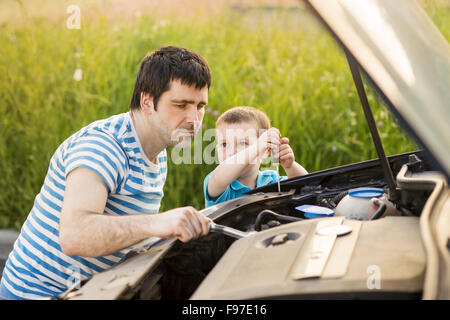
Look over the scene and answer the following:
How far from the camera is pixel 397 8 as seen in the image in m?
1.13

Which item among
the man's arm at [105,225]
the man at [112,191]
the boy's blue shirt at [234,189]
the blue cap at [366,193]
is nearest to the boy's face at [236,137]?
the boy's blue shirt at [234,189]

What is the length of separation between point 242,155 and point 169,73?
45 centimetres

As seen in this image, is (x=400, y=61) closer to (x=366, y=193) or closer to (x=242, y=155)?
(x=366, y=193)

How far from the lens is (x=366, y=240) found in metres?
1.09

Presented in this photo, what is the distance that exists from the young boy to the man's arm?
691mm

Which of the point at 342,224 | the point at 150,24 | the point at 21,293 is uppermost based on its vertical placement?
the point at 150,24

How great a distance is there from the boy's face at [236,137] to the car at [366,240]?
84cm

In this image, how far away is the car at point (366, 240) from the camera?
0.90m

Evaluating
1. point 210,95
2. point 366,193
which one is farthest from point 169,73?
point 210,95

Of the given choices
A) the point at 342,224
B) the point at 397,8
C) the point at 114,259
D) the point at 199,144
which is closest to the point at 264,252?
the point at 342,224

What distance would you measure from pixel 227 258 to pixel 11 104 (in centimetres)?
340

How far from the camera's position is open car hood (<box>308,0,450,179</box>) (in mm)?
907

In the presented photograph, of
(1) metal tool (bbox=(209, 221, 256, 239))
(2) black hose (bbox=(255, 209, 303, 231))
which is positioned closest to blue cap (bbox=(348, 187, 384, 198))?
(2) black hose (bbox=(255, 209, 303, 231))
